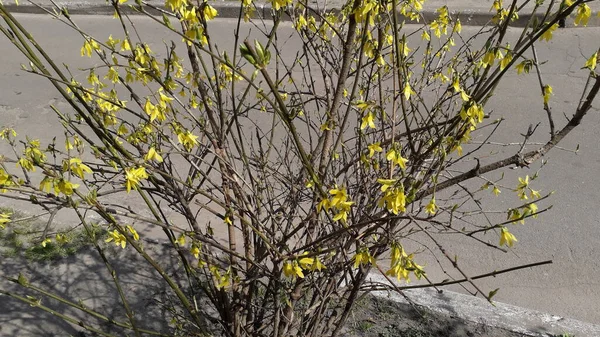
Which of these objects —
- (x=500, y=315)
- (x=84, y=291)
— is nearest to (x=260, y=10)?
(x=84, y=291)

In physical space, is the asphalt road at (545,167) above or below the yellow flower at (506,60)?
above

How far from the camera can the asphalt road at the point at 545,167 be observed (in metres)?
3.75

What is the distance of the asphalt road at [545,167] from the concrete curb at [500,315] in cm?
39

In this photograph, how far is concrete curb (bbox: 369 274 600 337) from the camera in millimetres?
3139

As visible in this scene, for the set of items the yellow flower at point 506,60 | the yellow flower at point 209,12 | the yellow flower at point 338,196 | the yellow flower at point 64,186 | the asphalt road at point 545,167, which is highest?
the asphalt road at point 545,167

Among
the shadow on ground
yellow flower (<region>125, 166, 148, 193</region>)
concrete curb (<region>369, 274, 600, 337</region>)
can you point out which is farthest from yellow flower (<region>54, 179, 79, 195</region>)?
concrete curb (<region>369, 274, 600, 337</region>)

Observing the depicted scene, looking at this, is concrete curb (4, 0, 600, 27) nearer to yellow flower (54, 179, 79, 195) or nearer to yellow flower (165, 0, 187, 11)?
yellow flower (165, 0, 187, 11)

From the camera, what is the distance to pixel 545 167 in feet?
15.8

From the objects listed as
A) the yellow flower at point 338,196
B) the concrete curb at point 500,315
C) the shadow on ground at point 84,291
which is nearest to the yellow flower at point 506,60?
the yellow flower at point 338,196

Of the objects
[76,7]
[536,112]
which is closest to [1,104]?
[76,7]

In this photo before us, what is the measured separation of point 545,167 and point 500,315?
6.48 ft

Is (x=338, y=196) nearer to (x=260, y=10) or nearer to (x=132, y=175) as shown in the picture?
(x=132, y=175)

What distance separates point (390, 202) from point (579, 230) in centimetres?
313

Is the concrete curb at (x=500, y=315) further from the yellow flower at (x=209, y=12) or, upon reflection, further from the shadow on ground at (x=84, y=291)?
the yellow flower at (x=209, y=12)
